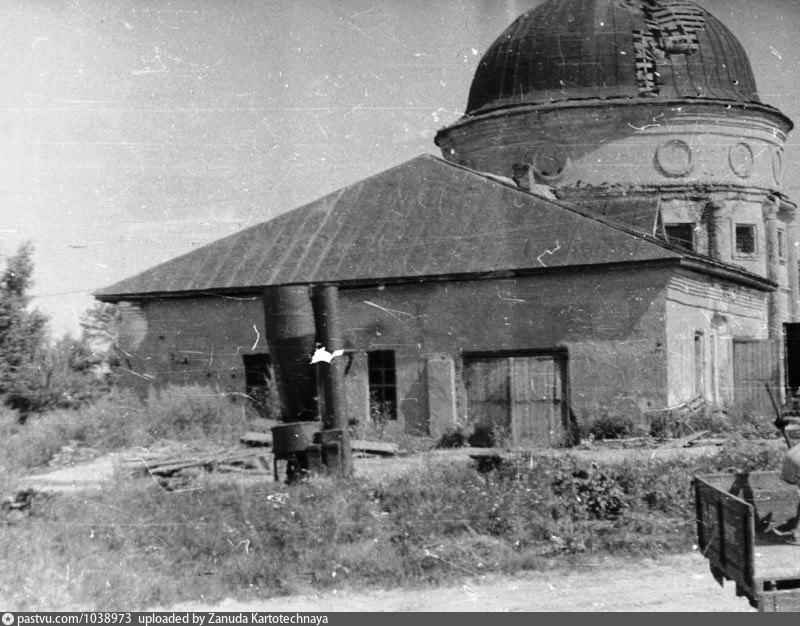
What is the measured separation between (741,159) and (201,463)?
20.7 meters

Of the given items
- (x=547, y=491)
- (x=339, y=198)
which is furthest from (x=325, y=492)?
(x=339, y=198)

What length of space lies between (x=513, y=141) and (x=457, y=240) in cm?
967

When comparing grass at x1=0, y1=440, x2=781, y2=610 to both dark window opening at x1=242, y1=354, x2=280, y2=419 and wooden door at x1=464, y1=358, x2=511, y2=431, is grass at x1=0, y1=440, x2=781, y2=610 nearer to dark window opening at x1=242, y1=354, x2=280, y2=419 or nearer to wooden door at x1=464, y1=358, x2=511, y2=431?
wooden door at x1=464, y1=358, x2=511, y2=431

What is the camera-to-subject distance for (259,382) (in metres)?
21.0

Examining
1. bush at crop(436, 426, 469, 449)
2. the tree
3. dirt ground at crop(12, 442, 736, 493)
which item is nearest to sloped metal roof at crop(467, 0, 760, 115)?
bush at crop(436, 426, 469, 449)

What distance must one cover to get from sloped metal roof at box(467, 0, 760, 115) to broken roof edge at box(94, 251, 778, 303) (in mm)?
7582

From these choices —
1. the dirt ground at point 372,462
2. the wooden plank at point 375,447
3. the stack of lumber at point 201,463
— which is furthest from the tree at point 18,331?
the wooden plank at point 375,447

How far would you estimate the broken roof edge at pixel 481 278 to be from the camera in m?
18.3

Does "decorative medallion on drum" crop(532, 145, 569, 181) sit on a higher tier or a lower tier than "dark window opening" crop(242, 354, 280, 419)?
higher

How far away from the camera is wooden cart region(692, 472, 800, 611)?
21.9 ft

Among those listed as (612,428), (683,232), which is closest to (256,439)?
(612,428)

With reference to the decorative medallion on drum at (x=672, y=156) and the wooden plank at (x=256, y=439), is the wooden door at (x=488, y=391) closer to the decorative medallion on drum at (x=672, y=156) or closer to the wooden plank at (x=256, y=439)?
the wooden plank at (x=256, y=439)

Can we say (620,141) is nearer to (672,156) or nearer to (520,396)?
(672,156)

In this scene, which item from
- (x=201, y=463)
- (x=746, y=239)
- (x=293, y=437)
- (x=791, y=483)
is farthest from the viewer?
(x=746, y=239)
